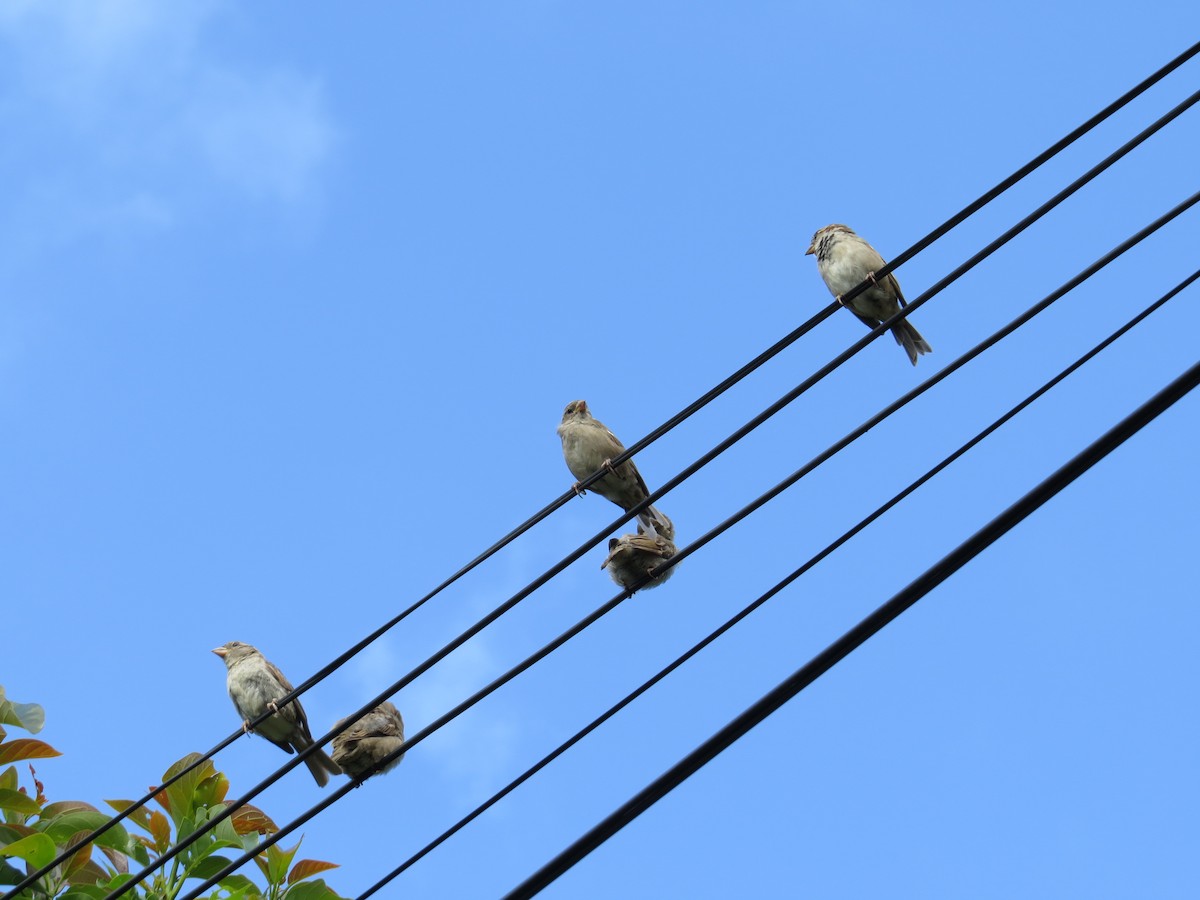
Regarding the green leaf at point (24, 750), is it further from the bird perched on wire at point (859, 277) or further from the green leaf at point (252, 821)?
the bird perched on wire at point (859, 277)

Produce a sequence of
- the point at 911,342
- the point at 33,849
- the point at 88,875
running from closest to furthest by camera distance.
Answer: the point at 33,849, the point at 88,875, the point at 911,342

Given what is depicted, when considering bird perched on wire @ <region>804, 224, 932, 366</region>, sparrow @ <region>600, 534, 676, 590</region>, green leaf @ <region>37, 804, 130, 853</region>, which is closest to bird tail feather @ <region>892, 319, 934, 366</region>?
bird perched on wire @ <region>804, 224, 932, 366</region>


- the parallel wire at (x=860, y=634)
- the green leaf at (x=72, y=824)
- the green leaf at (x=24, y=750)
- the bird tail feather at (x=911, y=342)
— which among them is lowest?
the parallel wire at (x=860, y=634)

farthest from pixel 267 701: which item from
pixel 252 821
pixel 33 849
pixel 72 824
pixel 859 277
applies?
pixel 859 277

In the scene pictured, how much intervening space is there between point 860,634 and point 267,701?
20.5 feet

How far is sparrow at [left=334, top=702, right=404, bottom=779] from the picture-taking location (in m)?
9.07

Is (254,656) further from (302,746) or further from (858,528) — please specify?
(858,528)

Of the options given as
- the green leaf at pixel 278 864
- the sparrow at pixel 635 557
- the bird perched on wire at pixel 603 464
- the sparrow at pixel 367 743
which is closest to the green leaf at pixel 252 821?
the green leaf at pixel 278 864

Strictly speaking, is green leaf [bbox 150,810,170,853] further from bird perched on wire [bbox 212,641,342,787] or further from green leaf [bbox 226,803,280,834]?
bird perched on wire [bbox 212,641,342,787]

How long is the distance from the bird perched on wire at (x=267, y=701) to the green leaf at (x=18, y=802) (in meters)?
3.10

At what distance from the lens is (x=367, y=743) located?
9.09 meters

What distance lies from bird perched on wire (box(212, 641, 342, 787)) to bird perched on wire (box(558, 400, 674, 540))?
2341mm

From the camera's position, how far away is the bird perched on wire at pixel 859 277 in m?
10.4

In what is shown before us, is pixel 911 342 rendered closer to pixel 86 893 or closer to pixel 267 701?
pixel 267 701
